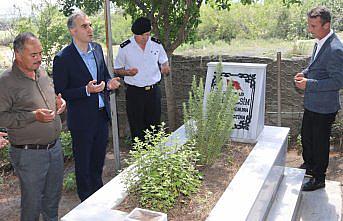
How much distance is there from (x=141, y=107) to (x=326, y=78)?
1987 mm

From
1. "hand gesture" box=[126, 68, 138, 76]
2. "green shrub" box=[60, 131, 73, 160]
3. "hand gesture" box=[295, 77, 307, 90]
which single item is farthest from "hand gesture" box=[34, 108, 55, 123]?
"green shrub" box=[60, 131, 73, 160]

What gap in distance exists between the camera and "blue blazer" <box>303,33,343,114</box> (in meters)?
3.58

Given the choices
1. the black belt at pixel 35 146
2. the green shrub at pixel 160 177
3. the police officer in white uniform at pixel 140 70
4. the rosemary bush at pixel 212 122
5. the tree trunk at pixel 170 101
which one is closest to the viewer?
the green shrub at pixel 160 177

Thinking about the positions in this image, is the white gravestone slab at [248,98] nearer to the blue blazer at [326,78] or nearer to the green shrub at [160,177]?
the blue blazer at [326,78]

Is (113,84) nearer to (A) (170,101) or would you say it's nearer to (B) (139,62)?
(B) (139,62)

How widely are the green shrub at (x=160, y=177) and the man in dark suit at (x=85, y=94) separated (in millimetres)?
963

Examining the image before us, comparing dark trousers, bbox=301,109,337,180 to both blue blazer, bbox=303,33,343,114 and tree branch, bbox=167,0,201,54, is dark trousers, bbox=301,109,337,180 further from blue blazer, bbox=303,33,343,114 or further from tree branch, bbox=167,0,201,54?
tree branch, bbox=167,0,201,54

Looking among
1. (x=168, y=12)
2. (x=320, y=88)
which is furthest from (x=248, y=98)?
(x=168, y=12)

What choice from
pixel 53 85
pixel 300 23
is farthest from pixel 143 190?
pixel 300 23

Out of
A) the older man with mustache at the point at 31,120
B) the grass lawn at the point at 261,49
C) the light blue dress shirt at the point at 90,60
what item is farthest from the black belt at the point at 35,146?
the grass lawn at the point at 261,49

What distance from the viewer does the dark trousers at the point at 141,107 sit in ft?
14.5

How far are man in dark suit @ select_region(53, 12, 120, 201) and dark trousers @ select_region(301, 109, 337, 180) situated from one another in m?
2.00

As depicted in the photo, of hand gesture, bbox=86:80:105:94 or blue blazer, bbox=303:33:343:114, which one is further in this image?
blue blazer, bbox=303:33:343:114

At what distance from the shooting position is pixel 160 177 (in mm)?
2492
